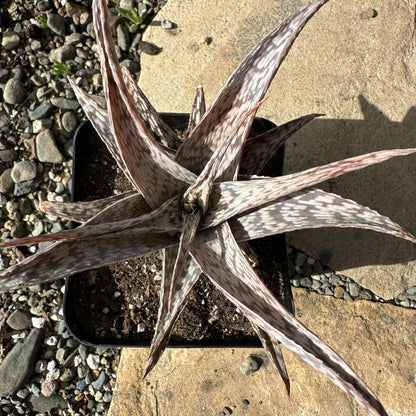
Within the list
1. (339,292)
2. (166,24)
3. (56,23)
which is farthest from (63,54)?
(339,292)

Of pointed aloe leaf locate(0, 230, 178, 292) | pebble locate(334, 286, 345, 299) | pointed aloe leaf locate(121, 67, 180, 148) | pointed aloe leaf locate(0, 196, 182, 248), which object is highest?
pointed aloe leaf locate(121, 67, 180, 148)

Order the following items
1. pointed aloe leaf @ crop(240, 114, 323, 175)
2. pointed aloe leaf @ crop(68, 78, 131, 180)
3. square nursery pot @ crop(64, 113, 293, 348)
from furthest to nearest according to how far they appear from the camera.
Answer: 1. square nursery pot @ crop(64, 113, 293, 348)
2. pointed aloe leaf @ crop(240, 114, 323, 175)
3. pointed aloe leaf @ crop(68, 78, 131, 180)

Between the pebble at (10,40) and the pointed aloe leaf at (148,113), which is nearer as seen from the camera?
the pointed aloe leaf at (148,113)

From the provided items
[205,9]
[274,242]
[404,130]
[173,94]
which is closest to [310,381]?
[274,242]

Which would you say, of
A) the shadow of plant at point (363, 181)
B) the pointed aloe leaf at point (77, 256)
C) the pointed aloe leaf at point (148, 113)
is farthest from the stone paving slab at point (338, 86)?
the pointed aloe leaf at point (77, 256)

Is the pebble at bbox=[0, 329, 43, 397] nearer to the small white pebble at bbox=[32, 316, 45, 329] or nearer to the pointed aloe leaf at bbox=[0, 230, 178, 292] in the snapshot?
the small white pebble at bbox=[32, 316, 45, 329]

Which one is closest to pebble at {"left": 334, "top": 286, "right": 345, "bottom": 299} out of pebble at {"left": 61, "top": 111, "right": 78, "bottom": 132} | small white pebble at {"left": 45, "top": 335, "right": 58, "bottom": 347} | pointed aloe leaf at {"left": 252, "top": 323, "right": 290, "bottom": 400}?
pointed aloe leaf at {"left": 252, "top": 323, "right": 290, "bottom": 400}

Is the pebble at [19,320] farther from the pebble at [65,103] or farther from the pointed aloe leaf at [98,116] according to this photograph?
the pointed aloe leaf at [98,116]
